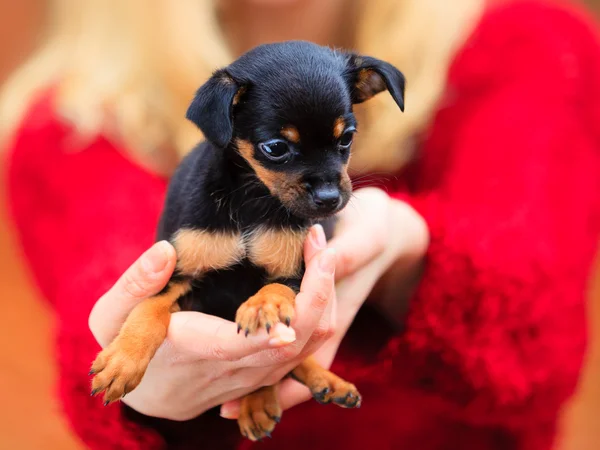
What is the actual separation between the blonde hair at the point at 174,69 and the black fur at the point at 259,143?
31.5 inches

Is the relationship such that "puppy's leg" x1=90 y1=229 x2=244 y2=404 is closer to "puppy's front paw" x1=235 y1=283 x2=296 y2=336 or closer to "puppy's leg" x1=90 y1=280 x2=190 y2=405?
"puppy's leg" x1=90 y1=280 x2=190 y2=405

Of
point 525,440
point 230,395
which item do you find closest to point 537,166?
point 525,440

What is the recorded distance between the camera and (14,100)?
2465mm

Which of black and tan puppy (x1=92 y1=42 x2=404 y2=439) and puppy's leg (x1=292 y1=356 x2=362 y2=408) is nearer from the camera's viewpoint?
black and tan puppy (x1=92 y1=42 x2=404 y2=439)

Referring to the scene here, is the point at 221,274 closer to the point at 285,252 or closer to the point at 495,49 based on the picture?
the point at 285,252

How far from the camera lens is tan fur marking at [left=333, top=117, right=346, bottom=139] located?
3.84 feet

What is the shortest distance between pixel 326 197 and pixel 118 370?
18.6 inches

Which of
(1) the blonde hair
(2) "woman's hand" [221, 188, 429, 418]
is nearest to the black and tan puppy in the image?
(2) "woman's hand" [221, 188, 429, 418]

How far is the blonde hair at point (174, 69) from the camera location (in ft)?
6.86

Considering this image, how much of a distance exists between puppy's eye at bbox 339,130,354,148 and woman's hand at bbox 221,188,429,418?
269mm

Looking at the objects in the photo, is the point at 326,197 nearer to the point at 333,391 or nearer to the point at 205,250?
the point at 205,250

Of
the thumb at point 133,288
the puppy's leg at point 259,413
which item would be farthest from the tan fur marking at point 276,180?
the puppy's leg at point 259,413

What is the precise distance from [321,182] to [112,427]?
832 millimetres

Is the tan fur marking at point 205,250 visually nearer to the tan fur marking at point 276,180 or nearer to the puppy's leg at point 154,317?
the puppy's leg at point 154,317
